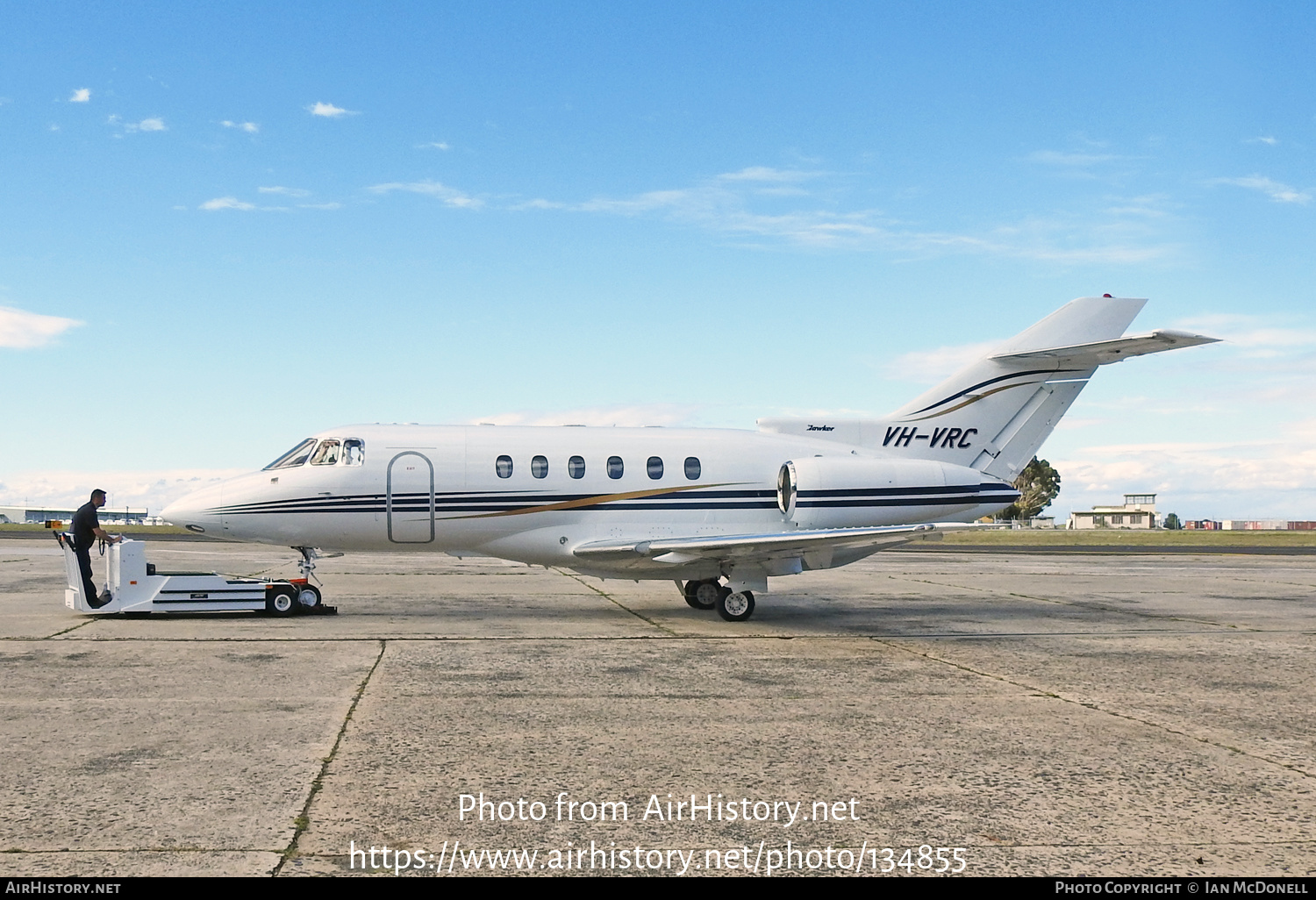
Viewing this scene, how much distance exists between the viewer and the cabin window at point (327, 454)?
15.4 meters

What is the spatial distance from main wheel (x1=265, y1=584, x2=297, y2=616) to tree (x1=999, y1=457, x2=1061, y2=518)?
115 m

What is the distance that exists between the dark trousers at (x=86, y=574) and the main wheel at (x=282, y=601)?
2218 millimetres

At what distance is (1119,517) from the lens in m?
156

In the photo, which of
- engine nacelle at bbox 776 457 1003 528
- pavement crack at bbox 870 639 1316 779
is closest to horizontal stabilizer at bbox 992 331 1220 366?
engine nacelle at bbox 776 457 1003 528

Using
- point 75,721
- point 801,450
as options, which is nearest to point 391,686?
point 75,721

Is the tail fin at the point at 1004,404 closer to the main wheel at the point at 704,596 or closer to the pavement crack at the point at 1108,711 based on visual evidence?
the main wheel at the point at 704,596

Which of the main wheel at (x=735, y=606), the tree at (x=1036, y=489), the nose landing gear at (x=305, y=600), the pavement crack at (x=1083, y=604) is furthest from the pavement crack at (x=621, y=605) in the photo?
the tree at (x=1036, y=489)

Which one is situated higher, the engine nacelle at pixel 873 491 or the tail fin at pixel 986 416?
the tail fin at pixel 986 416

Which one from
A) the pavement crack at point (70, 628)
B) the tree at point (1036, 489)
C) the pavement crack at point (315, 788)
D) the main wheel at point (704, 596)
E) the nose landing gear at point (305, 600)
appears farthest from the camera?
the tree at point (1036, 489)

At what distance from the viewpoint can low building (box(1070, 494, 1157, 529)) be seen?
154250 mm

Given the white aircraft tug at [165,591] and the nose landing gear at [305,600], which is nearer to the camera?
the white aircraft tug at [165,591]

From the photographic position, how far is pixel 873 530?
552 inches

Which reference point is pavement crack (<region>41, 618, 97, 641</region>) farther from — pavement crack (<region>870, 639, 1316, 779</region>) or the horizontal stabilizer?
the horizontal stabilizer

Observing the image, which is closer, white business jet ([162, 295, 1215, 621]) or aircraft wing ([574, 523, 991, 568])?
aircraft wing ([574, 523, 991, 568])
